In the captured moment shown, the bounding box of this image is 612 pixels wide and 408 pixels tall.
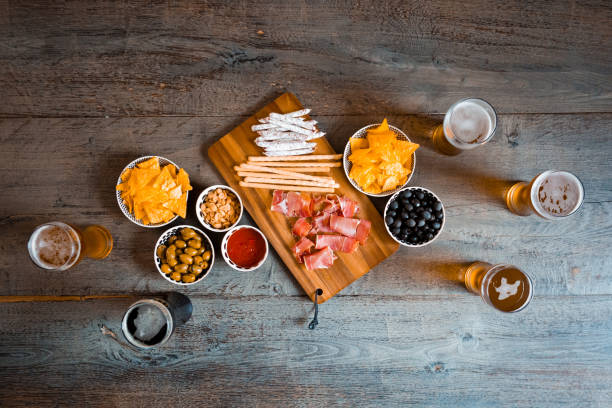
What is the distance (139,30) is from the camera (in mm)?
1604

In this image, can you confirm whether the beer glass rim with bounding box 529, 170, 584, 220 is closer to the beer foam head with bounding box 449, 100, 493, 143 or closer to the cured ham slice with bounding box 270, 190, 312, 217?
the beer foam head with bounding box 449, 100, 493, 143

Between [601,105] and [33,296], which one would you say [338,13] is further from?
[33,296]

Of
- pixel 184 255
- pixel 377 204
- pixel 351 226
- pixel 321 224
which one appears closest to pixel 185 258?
pixel 184 255

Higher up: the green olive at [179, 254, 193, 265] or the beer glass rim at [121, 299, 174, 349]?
A: the green olive at [179, 254, 193, 265]

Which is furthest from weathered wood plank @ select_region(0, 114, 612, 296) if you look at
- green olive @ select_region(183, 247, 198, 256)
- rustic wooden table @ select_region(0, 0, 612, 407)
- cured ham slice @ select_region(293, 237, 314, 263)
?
green olive @ select_region(183, 247, 198, 256)

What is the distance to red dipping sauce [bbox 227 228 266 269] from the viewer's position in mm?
1492

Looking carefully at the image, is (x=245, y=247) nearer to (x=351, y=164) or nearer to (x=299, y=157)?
(x=299, y=157)

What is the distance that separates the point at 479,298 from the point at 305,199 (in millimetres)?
834

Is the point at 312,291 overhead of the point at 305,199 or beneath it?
beneath

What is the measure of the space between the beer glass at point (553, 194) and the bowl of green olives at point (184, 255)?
1.25 metres

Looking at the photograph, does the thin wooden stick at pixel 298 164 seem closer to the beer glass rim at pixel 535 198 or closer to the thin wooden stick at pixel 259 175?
the thin wooden stick at pixel 259 175

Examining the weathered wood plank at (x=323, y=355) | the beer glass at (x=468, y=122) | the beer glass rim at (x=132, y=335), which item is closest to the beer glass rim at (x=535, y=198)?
the beer glass at (x=468, y=122)

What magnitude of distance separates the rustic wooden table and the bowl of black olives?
0.14 metres

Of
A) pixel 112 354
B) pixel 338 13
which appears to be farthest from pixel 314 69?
pixel 112 354
